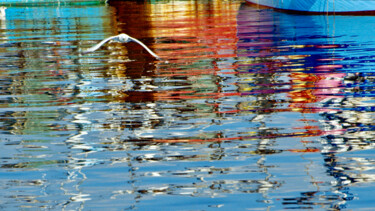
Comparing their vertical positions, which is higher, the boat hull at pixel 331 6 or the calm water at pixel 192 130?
the boat hull at pixel 331 6

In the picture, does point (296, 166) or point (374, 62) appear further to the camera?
point (374, 62)

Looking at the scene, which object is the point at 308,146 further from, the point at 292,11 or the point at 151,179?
the point at 292,11

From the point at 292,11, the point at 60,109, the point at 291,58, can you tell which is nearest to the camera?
the point at 60,109

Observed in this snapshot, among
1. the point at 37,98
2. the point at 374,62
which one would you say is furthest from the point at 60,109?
the point at 374,62

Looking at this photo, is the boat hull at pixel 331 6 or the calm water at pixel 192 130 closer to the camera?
the calm water at pixel 192 130

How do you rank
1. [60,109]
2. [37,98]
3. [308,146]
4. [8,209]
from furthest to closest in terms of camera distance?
[37,98], [60,109], [308,146], [8,209]

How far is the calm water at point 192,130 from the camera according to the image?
570 cm

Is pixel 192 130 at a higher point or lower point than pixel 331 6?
lower

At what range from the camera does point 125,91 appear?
11.3 metres

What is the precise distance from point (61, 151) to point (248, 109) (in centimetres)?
299

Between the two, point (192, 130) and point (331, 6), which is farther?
point (331, 6)

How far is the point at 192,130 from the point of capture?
8117mm

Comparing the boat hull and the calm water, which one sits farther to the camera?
the boat hull

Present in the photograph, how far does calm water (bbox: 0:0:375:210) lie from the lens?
5695 millimetres
